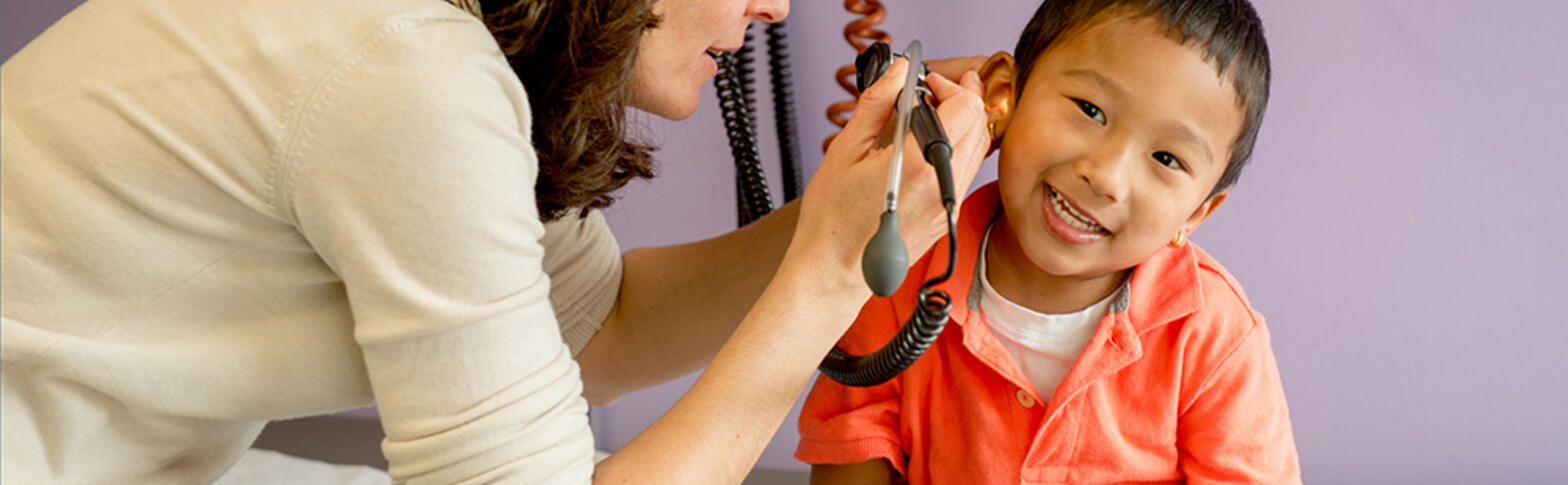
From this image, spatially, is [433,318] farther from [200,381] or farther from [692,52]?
[692,52]

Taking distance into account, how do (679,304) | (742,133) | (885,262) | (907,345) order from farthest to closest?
1. (742,133)
2. (679,304)
3. (907,345)
4. (885,262)

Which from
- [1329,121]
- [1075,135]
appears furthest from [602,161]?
[1329,121]

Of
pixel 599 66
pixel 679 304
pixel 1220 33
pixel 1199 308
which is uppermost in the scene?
pixel 1220 33

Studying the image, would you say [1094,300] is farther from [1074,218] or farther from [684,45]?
[684,45]

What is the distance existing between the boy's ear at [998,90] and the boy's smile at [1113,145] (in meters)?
0.02

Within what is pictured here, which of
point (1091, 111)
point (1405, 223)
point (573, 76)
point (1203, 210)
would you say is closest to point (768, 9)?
point (573, 76)

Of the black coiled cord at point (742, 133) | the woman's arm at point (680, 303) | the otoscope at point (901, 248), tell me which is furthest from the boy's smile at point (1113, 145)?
the black coiled cord at point (742, 133)

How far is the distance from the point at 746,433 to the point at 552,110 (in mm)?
310

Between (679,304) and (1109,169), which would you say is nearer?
(1109,169)

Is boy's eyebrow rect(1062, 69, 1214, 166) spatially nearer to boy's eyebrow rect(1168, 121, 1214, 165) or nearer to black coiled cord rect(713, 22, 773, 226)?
boy's eyebrow rect(1168, 121, 1214, 165)

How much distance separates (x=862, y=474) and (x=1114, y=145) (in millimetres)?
356

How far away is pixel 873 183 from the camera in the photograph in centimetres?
87

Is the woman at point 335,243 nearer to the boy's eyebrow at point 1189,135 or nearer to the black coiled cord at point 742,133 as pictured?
the boy's eyebrow at point 1189,135

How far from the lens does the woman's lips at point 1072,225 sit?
36.5 inches
